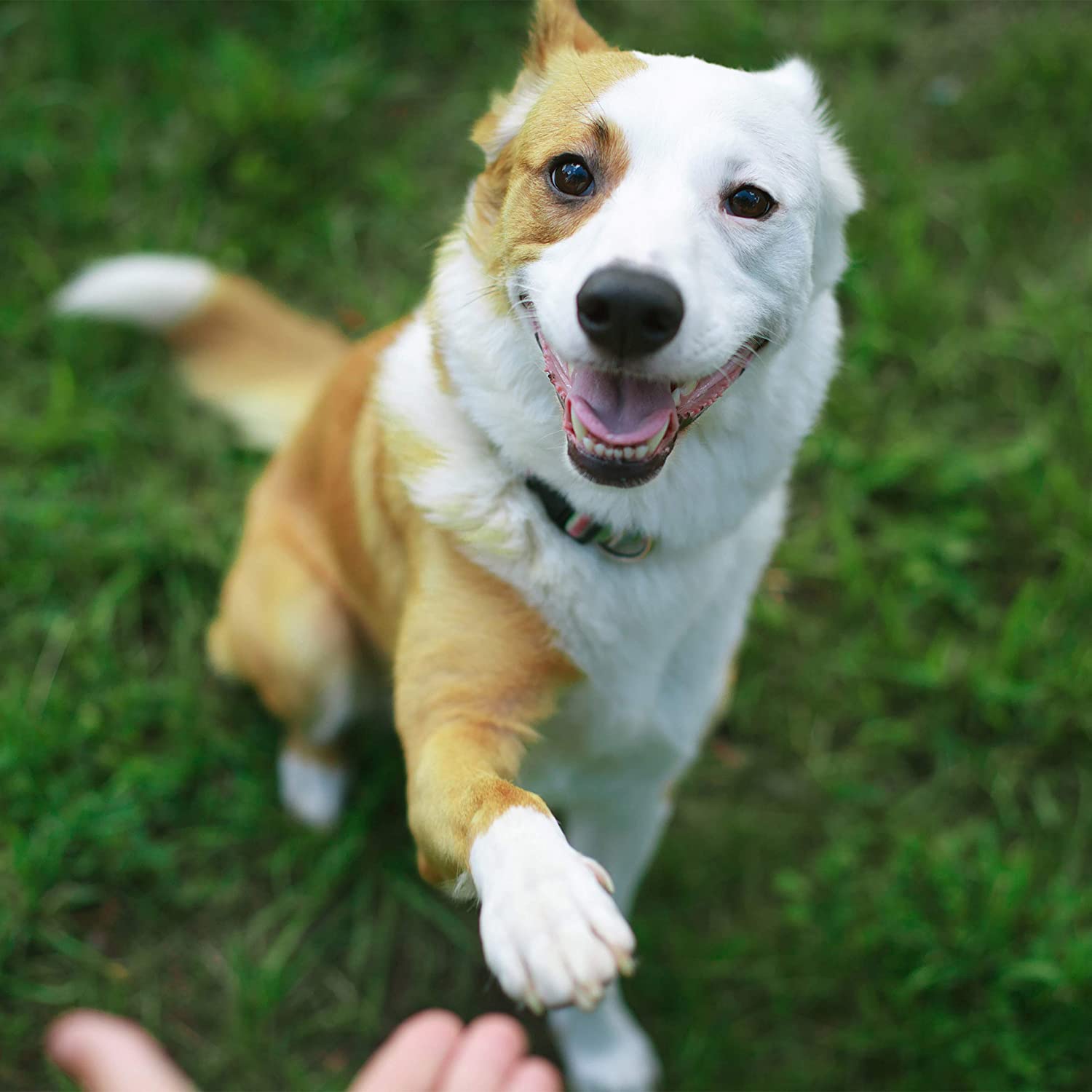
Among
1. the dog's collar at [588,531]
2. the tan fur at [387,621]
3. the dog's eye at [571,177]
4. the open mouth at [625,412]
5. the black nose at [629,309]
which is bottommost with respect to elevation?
the tan fur at [387,621]

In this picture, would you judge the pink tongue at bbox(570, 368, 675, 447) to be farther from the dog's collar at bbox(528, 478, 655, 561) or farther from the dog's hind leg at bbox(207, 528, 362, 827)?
the dog's hind leg at bbox(207, 528, 362, 827)

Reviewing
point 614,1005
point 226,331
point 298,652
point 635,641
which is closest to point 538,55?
point 635,641

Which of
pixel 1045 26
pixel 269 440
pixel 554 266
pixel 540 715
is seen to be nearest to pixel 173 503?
pixel 269 440

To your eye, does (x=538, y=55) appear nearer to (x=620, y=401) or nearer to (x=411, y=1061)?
(x=620, y=401)

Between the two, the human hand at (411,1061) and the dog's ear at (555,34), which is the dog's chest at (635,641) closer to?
the human hand at (411,1061)

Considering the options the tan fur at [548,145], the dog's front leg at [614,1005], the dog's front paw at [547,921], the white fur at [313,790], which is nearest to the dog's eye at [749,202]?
the tan fur at [548,145]

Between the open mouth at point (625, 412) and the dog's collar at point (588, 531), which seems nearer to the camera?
the open mouth at point (625, 412)

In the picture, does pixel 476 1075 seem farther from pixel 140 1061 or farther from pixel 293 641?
pixel 293 641

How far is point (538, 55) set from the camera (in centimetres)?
218

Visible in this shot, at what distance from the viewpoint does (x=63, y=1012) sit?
286 cm

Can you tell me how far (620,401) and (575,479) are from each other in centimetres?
26

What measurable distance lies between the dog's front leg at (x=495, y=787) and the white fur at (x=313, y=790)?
3.37 feet

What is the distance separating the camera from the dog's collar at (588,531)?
2.13 m

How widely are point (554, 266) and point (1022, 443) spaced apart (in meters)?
2.41
